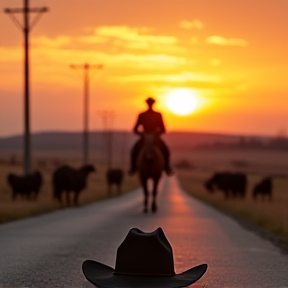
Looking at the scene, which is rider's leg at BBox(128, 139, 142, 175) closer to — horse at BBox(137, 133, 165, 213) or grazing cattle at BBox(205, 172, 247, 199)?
horse at BBox(137, 133, 165, 213)

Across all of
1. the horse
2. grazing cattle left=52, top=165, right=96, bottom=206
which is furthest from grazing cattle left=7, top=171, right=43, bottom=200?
the horse

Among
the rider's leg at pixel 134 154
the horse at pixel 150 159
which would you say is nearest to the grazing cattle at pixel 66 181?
the rider's leg at pixel 134 154

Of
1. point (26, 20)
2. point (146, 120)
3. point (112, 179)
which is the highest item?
point (26, 20)

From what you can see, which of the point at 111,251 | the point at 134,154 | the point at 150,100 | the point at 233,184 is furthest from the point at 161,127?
the point at 233,184

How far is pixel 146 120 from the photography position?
22656 millimetres

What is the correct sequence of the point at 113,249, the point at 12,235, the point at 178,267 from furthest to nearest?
1. the point at 12,235
2. the point at 113,249
3. the point at 178,267

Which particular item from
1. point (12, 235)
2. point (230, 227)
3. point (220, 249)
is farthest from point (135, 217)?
point (220, 249)

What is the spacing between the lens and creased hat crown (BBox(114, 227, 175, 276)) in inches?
309

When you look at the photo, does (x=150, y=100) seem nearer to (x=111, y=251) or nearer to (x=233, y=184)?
(x=111, y=251)

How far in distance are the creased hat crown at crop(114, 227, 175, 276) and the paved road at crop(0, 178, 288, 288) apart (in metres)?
1.03

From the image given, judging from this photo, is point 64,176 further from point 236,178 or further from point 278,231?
point 236,178

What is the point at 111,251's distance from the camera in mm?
13109

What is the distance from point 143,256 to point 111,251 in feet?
17.4

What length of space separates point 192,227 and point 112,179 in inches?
1407
